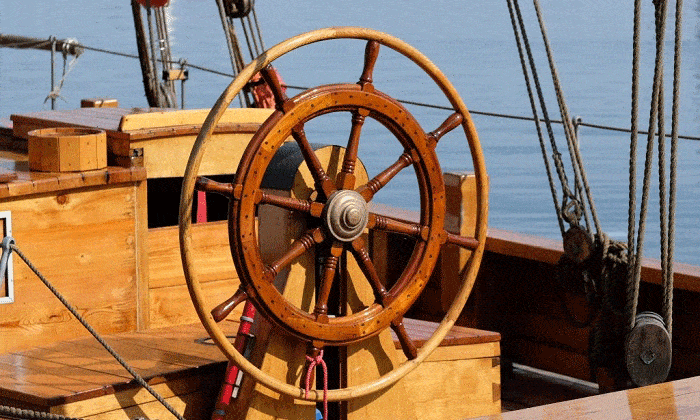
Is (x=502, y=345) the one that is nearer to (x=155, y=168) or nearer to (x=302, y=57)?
(x=155, y=168)

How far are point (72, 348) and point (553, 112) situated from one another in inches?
882

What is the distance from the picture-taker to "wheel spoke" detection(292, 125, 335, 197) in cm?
298

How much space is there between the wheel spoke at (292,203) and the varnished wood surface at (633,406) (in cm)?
71

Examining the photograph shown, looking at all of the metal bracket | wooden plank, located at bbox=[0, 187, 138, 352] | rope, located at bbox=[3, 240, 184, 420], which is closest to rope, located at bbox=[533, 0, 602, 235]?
wooden plank, located at bbox=[0, 187, 138, 352]

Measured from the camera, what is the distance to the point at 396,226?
10.4 ft

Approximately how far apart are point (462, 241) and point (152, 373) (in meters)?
0.87

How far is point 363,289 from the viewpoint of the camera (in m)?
3.25

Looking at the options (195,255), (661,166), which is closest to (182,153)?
(195,255)

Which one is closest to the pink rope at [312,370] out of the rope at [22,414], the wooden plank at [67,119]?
the rope at [22,414]

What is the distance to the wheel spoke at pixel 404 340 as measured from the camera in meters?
3.22

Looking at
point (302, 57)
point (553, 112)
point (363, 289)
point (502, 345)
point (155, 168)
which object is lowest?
point (502, 345)

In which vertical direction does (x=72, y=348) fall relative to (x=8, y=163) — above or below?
below

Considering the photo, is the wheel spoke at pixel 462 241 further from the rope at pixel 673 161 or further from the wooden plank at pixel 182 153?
the wooden plank at pixel 182 153

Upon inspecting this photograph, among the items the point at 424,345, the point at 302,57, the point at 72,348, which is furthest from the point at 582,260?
the point at 302,57
